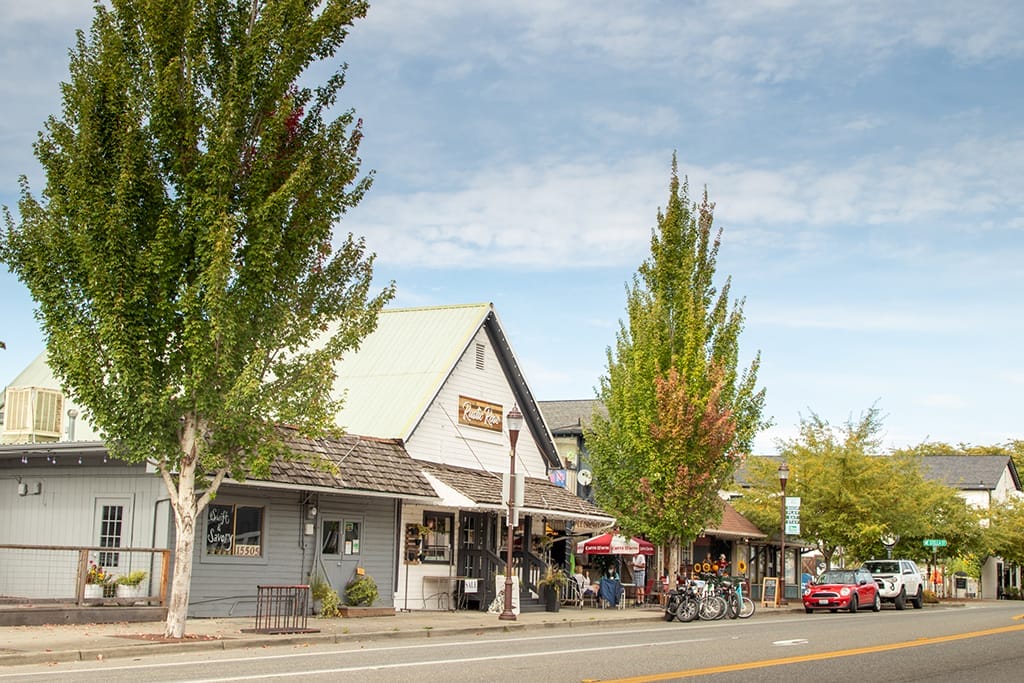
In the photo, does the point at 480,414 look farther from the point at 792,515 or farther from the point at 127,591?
the point at 792,515

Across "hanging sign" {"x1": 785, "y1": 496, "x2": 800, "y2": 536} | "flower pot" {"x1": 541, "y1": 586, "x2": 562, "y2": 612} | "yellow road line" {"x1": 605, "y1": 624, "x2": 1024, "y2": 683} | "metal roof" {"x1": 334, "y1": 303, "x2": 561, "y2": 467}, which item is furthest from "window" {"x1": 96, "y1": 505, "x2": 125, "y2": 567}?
"hanging sign" {"x1": 785, "y1": 496, "x2": 800, "y2": 536}

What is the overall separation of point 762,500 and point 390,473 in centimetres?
2389

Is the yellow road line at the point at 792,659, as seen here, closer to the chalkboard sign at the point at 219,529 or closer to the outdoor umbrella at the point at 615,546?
Result: the chalkboard sign at the point at 219,529

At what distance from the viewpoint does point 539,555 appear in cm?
3278

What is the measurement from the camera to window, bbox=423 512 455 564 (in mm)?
28375

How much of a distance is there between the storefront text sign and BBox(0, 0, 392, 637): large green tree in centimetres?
1057

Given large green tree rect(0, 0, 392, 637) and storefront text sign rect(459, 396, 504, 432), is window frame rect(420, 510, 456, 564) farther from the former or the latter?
large green tree rect(0, 0, 392, 637)

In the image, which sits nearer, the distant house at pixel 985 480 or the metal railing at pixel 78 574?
the metal railing at pixel 78 574

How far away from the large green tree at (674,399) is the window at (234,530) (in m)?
15.1

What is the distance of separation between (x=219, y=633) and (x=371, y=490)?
6202 mm

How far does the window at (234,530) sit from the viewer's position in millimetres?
22766

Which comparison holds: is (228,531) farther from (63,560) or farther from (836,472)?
(836,472)

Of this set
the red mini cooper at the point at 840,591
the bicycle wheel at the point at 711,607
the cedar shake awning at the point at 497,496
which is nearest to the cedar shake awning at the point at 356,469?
the cedar shake awning at the point at 497,496

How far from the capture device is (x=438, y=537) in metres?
28.9
